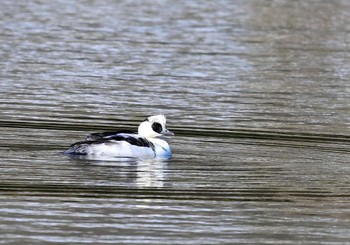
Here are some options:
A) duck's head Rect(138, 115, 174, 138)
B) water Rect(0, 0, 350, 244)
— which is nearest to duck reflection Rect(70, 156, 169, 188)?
water Rect(0, 0, 350, 244)

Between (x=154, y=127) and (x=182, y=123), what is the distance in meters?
2.14

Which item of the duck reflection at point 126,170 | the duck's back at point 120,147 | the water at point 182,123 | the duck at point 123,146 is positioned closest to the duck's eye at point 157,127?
the duck at point 123,146

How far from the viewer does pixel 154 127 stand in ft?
54.2

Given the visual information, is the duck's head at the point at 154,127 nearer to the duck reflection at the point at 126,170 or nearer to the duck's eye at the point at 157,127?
the duck's eye at the point at 157,127

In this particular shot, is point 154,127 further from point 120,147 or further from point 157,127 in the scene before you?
point 120,147

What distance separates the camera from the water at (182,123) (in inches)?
476

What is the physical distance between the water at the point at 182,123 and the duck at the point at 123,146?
304 mm

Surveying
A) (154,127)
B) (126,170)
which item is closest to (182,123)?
(154,127)

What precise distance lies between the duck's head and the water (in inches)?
16.3

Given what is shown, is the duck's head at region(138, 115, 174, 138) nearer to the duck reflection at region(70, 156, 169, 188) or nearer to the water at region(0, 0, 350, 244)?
the water at region(0, 0, 350, 244)

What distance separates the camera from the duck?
1547 centimetres

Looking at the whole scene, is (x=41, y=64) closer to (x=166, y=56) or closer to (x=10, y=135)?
(x=166, y=56)

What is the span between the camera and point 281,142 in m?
17.0

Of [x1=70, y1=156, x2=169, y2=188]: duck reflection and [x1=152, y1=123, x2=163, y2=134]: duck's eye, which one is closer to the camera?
[x1=70, y1=156, x2=169, y2=188]: duck reflection
